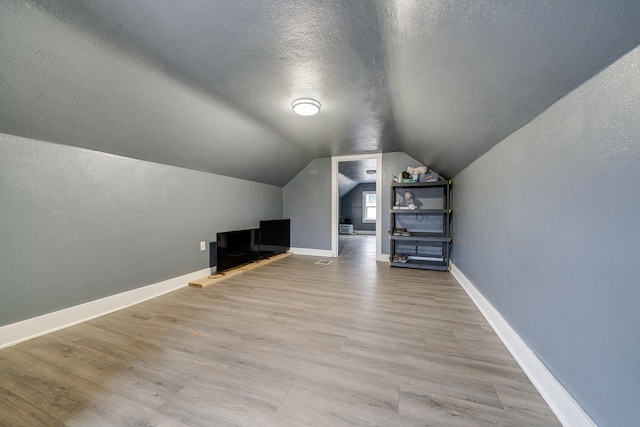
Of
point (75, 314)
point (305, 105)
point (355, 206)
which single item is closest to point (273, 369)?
point (75, 314)

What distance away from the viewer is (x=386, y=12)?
3.76 ft

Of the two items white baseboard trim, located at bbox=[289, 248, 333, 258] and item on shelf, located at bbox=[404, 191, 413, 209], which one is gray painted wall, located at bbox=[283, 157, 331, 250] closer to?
white baseboard trim, located at bbox=[289, 248, 333, 258]

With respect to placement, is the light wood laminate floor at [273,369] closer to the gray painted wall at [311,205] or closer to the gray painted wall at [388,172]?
the gray painted wall at [388,172]

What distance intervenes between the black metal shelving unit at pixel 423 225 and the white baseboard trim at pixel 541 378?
1.90 m

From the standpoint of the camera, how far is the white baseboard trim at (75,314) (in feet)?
5.62

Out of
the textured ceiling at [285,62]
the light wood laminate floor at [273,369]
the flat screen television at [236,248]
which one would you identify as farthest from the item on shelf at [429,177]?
the flat screen television at [236,248]

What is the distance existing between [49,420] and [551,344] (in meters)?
2.64

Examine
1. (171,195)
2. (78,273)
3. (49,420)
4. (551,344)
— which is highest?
(171,195)

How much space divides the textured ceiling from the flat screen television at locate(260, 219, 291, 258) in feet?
7.80

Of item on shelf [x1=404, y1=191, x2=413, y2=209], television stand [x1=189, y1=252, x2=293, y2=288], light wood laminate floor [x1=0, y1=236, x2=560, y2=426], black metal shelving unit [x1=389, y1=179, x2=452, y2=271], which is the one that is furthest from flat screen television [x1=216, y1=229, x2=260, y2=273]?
item on shelf [x1=404, y1=191, x2=413, y2=209]

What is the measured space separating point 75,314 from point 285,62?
290 centimetres

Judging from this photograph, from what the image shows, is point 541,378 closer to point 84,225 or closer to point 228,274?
point 228,274

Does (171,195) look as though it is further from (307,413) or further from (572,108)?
(572,108)

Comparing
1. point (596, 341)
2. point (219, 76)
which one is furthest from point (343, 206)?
point (596, 341)
